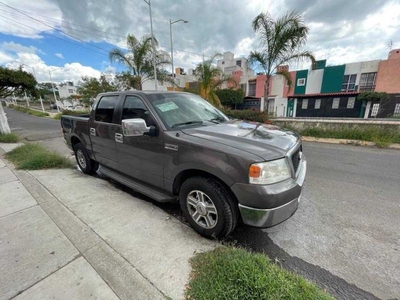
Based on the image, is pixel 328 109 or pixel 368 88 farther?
pixel 328 109

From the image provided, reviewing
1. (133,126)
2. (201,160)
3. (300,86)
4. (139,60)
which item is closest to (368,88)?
(300,86)

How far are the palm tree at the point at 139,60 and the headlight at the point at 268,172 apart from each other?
14.4 meters

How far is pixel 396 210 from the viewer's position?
9.63 feet

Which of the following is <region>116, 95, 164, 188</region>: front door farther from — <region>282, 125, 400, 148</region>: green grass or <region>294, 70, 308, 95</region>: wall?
<region>294, 70, 308, 95</region>: wall

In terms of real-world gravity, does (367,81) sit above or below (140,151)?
above

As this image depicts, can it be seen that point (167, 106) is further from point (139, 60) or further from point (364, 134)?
point (139, 60)

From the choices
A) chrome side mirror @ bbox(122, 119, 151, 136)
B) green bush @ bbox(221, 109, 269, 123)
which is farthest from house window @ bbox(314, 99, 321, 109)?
chrome side mirror @ bbox(122, 119, 151, 136)

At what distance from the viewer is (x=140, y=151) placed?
2.82 metres

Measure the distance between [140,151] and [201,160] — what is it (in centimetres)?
112

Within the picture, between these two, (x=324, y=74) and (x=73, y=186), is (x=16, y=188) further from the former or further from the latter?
(x=324, y=74)

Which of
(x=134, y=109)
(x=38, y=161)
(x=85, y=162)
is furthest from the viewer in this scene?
(x=38, y=161)

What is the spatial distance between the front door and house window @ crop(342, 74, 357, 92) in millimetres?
27202

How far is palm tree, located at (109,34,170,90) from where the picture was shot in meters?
13.8

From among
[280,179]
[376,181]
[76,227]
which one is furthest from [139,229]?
[376,181]
